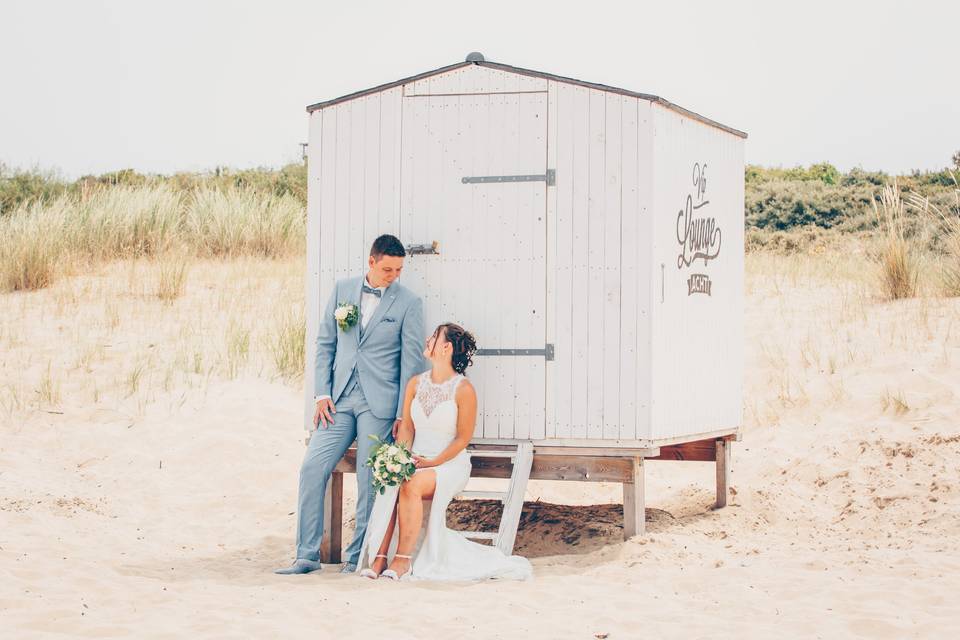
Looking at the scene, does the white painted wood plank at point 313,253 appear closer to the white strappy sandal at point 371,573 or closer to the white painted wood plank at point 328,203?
the white painted wood plank at point 328,203

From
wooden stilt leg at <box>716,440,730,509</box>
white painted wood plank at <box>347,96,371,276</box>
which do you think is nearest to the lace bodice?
white painted wood plank at <box>347,96,371,276</box>

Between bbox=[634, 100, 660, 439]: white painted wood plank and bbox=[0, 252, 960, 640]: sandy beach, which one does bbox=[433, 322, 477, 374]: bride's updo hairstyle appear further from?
bbox=[0, 252, 960, 640]: sandy beach

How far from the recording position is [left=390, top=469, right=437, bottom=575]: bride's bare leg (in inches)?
276

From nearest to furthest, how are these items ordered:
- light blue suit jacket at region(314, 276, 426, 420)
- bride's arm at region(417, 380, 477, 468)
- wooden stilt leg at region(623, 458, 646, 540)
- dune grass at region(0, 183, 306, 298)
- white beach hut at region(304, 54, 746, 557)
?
bride's arm at region(417, 380, 477, 468)
light blue suit jacket at region(314, 276, 426, 420)
white beach hut at region(304, 54, 746, 557)
wooden stilt leg at region(623, 458, 646, 540)
dune grass at region(0, 183, 306, 298)

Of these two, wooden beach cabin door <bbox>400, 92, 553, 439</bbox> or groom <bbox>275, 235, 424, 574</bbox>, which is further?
wooden beach cabin door <bbox>400, 92, 553, 439</bbox>

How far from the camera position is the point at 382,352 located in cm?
748

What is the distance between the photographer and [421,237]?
779 centimetres

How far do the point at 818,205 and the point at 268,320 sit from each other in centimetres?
1440

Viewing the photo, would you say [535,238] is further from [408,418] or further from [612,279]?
[408,418]

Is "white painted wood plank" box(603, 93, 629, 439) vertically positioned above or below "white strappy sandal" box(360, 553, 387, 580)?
above

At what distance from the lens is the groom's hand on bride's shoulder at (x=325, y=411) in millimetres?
7465

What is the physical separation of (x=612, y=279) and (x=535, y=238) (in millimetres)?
576

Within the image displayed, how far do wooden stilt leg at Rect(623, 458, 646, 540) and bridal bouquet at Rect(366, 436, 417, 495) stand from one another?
1.64m

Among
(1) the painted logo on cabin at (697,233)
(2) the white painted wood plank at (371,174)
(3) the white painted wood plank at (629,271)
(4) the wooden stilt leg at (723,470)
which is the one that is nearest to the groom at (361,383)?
(2) the white painted wood plank at (371,174)
